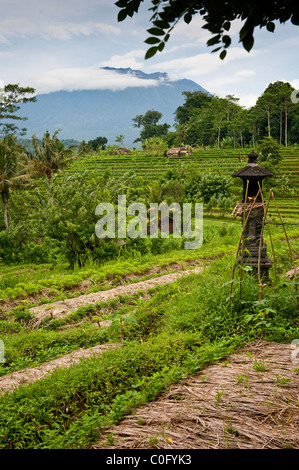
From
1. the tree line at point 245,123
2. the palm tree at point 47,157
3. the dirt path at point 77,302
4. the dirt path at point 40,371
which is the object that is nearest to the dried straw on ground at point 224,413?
the dirt path at point 40,371

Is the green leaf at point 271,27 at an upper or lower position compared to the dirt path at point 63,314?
upper

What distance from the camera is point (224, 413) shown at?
85.4 inches

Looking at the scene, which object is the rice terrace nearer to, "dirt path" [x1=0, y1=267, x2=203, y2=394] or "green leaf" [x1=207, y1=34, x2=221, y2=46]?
"dirt path" [x1=0, y1=267, x2=203, y2=394]

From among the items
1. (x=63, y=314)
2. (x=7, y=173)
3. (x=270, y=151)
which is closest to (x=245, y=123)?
(x=270, y=151)

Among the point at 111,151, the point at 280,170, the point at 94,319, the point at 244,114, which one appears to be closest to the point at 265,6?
the point at 94,319

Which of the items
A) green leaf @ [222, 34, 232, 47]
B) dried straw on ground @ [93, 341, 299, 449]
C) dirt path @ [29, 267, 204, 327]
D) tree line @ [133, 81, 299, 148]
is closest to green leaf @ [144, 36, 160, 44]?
green leaf @ [222, 34, 232, 47]

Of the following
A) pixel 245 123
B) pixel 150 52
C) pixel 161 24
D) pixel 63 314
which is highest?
pixel 245 123

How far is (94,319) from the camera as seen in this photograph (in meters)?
4.61

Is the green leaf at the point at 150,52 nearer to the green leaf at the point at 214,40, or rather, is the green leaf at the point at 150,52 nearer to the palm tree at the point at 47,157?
the green leaf at the point at 214,40

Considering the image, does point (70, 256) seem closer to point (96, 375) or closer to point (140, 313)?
point (140, 313)

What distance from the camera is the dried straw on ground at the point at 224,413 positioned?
1966mm

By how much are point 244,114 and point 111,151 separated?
1431 centimetres

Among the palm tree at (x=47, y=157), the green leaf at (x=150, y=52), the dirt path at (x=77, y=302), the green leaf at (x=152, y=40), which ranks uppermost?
the palm tree at (x=47, y=157)

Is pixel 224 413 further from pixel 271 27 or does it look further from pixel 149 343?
pixel 271 27
